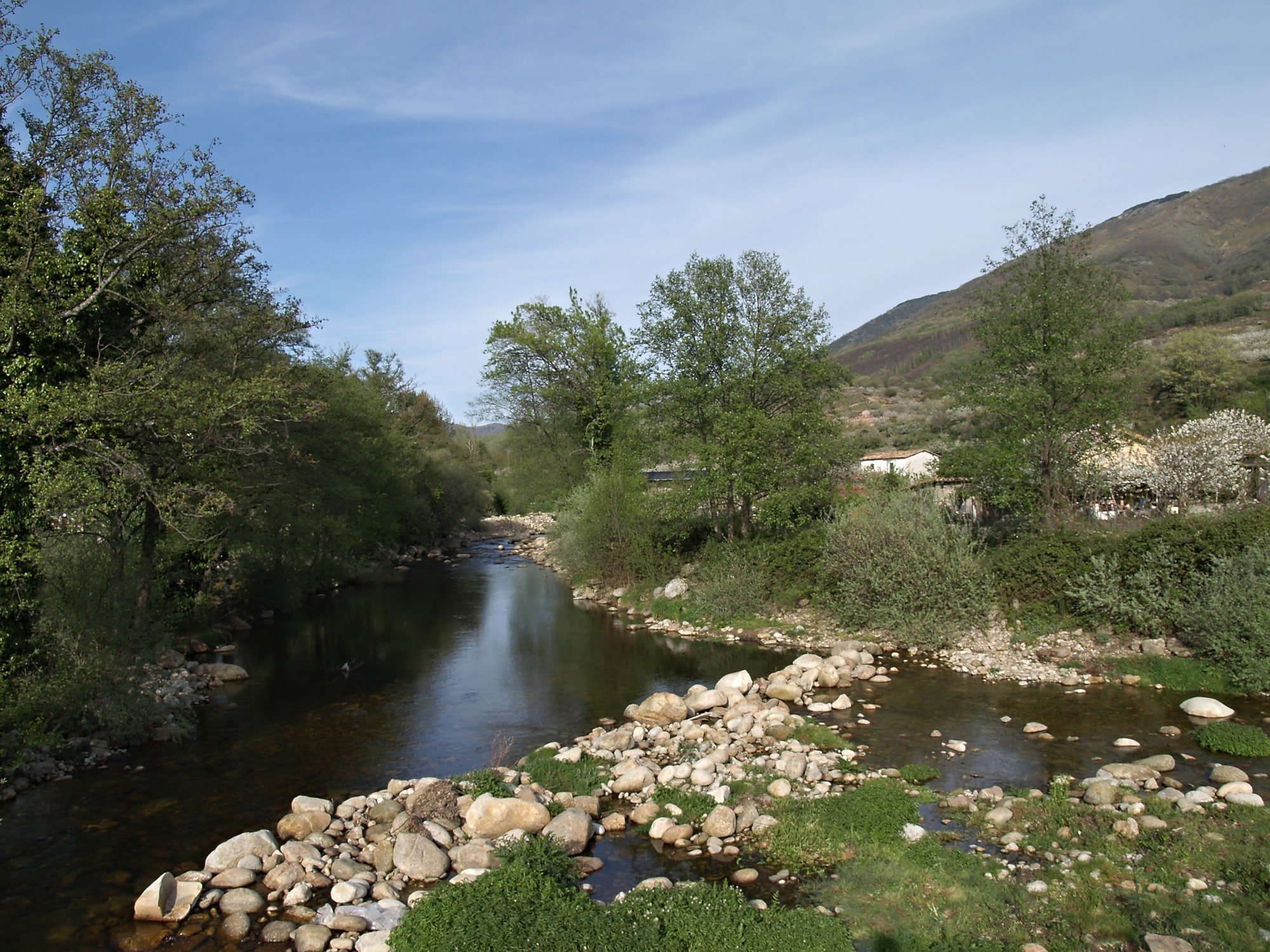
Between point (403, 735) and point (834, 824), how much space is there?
8748 millimetres

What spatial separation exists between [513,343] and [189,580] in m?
22.7

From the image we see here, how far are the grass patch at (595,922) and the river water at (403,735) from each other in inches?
45.3

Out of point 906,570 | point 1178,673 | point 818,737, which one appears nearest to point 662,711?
point 818,737

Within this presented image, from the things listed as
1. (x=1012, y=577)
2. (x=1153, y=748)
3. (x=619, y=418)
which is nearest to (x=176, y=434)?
(x=1153, y=748)

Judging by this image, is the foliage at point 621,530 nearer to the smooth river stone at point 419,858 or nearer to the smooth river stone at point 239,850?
the smooth river stone at point 419,858

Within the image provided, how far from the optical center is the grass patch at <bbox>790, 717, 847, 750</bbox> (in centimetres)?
1335

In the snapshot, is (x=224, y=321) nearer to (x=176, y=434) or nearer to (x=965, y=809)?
(x=176, y=434)

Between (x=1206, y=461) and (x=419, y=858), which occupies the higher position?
(x=1206, y=461)

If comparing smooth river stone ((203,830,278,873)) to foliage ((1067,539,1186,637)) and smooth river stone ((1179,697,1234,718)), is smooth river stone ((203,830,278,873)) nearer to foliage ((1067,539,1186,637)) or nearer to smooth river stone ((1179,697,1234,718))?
smooth river stone ((1179,697,1234,718))

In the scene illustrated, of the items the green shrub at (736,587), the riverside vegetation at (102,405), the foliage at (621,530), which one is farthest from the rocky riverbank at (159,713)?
the foliage at (621,530)

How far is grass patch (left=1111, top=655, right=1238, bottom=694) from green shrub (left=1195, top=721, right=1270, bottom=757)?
271cm

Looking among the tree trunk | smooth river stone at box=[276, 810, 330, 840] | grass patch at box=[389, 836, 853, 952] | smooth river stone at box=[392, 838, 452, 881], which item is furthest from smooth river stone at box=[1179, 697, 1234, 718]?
the tree trunk

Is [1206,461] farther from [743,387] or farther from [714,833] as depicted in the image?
[714,833]

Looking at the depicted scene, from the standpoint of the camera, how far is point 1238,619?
15375mm
